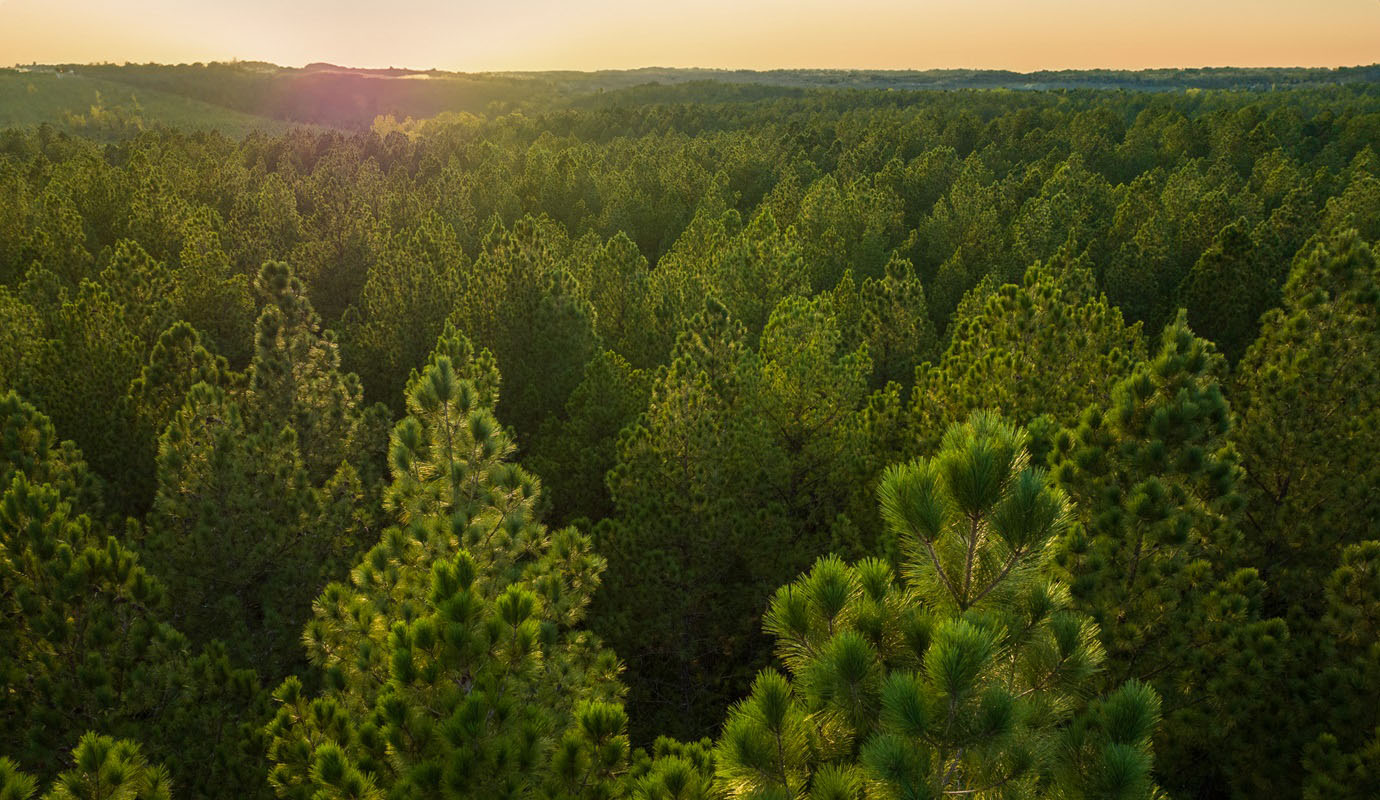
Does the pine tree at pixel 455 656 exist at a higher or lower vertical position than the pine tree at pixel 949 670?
lower

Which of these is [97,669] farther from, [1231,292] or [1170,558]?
[1231,292]

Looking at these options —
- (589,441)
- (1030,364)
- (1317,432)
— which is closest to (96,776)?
(589,441)

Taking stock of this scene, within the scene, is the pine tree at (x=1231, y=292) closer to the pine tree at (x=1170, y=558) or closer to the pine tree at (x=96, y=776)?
the pine tree at (x=1170, y=558)

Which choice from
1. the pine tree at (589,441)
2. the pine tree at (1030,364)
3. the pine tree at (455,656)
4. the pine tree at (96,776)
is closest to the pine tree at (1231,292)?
the pine tree at (1030,364)

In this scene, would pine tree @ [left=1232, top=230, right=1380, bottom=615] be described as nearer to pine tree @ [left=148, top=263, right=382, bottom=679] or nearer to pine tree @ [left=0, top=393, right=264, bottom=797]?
pine tree @ [left=0, top=393, right=264, bottom=797]

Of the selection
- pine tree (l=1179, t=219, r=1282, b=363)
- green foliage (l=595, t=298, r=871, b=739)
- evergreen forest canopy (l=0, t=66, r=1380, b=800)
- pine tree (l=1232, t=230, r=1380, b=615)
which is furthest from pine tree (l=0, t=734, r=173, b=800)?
pine tree (l=1179, t=219, r=1282, b=363)
